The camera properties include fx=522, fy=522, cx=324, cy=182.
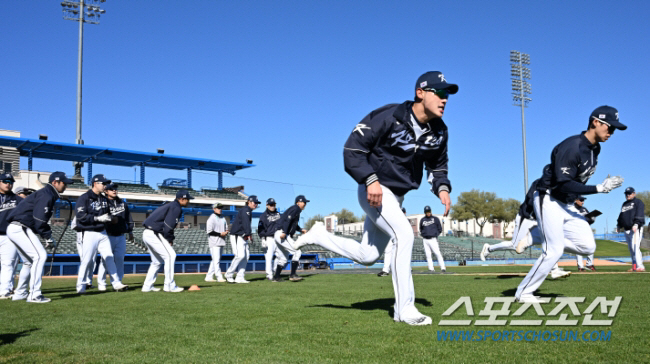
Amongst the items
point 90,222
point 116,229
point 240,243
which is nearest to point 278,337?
point 90,222

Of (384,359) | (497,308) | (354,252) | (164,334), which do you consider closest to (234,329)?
(164,334)

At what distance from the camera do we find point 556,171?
692cm

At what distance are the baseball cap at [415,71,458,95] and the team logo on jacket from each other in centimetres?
54

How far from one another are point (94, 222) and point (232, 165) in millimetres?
48663

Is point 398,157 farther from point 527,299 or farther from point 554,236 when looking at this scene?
point 554,236

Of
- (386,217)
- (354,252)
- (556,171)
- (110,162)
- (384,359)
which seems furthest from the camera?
(110,162)

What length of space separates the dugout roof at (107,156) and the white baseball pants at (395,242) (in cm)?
4734

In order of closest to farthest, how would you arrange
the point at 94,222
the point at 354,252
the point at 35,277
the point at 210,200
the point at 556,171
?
the point at 354,252 < the point at 556,171 < the point at 35,277 < the point at 94,222 < the point at 210,200

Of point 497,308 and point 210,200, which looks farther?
point 210,200

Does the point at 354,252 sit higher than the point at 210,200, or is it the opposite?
the point at 210,200

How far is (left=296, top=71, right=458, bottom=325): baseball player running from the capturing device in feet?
17.4

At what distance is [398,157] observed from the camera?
18.4 feet

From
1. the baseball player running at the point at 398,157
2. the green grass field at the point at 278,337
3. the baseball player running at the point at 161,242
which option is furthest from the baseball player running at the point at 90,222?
the baseball player running at the point at 398,157

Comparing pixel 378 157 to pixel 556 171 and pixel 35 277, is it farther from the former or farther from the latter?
pixel 35 277
